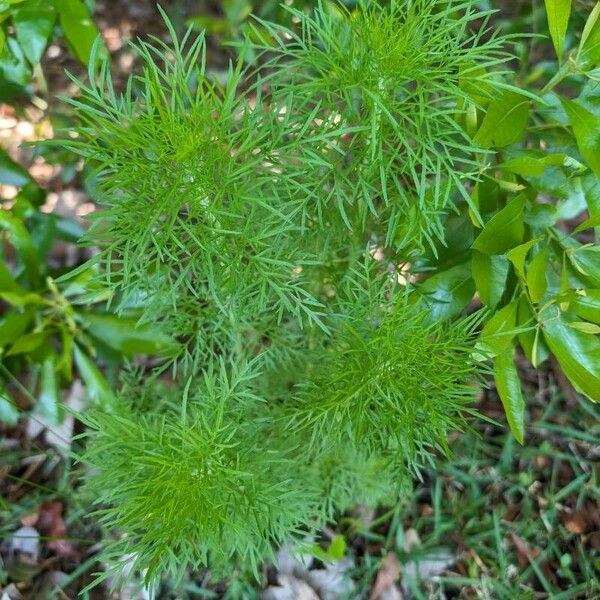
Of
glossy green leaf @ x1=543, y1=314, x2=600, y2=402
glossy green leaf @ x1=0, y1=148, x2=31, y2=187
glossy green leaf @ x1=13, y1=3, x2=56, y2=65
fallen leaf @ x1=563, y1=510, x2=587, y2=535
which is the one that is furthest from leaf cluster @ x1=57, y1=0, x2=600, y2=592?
fallen leaf @ x1=563, y1=510, x2=587, y2=535

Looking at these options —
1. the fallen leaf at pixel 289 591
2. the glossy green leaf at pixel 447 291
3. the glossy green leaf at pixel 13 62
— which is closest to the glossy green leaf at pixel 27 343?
the glossy green leaf at pixel 13 62

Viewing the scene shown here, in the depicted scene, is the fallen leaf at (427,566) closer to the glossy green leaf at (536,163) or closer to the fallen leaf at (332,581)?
the fallen leaf at (332,581)

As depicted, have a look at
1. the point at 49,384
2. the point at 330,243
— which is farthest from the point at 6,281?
the point at 330,243

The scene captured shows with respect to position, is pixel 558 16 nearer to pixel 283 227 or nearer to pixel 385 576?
pixel 283 227

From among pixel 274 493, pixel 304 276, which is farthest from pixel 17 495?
pixel 304 276

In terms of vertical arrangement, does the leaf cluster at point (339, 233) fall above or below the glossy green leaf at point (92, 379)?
above
